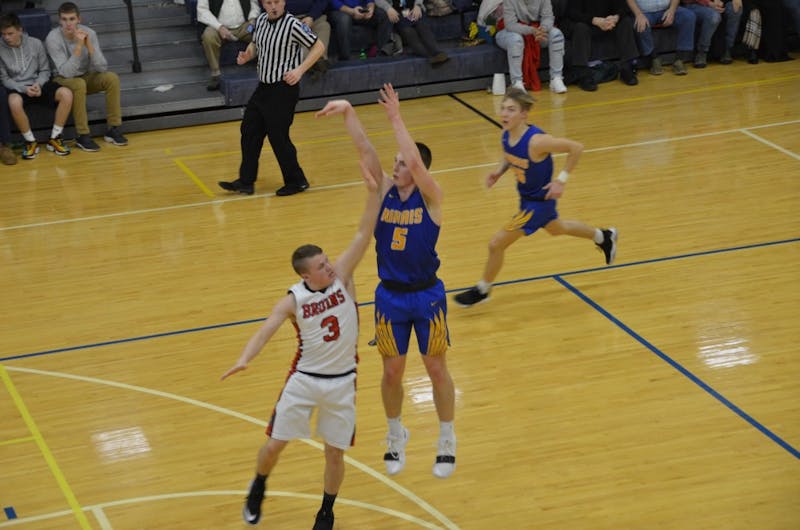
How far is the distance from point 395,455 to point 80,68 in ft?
28.4

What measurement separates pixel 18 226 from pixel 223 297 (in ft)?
9.97

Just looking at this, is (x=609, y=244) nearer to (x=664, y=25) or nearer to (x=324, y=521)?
(x=324, y=521)

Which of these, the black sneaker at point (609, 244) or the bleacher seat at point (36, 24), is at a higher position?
the bleacher seat at point (36, 24)

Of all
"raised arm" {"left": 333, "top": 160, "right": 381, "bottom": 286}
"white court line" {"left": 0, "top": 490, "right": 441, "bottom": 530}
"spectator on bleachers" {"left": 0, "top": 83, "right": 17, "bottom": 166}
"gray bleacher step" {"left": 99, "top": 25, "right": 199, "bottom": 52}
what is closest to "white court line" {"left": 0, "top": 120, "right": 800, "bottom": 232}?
"spectator on bleachers" {"left": 0, "top": 83, "right": 17, "bottom": 166}

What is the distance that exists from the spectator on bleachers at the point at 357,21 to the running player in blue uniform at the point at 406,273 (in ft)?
29.3

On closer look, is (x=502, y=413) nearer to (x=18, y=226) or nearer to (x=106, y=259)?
(x=106, y=259)

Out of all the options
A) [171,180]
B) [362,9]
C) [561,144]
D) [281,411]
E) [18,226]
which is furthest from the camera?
[362,9]

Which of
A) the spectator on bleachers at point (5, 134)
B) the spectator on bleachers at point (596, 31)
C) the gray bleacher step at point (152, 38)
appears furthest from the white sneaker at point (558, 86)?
the spectator on bleachers at point (5, 134)

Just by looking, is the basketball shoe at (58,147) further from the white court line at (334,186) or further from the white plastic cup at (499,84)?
the white plastic cup at (499,84)

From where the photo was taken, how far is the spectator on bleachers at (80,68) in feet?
44.8

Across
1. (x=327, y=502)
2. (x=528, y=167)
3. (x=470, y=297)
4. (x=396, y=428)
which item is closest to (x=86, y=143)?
(x=470, y=297)

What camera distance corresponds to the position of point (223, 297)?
9938 mm

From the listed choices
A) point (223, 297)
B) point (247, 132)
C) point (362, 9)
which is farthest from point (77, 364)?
point (362, 9)

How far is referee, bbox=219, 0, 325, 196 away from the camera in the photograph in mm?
11789
